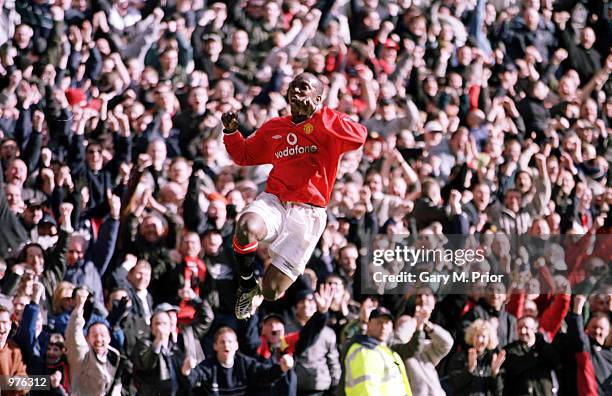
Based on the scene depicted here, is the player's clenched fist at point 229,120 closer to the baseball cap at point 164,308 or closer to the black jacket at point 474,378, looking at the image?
the baseball cap at point 164,308

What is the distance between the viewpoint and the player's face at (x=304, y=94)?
754 centimetres

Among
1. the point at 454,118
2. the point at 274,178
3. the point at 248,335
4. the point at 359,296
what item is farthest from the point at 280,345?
the point at 454,118

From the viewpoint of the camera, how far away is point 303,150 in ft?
26.0

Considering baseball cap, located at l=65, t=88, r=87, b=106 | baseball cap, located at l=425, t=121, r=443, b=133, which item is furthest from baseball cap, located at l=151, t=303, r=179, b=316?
baseball cap, located at l=425, t=121, r=443, b=133

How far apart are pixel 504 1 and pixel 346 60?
274cm

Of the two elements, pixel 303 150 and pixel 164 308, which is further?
pixel 164 308

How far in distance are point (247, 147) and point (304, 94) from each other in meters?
0.70

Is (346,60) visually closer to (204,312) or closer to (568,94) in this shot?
(568,94)

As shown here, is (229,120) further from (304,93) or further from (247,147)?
(304,93)

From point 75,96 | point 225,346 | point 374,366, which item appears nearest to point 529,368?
point 374,366

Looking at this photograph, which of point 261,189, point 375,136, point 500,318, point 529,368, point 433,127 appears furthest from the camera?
point 433,127

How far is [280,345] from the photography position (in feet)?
34.9

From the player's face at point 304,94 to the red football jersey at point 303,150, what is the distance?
232 millimetres

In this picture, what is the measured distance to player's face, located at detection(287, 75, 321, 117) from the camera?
7.54m
